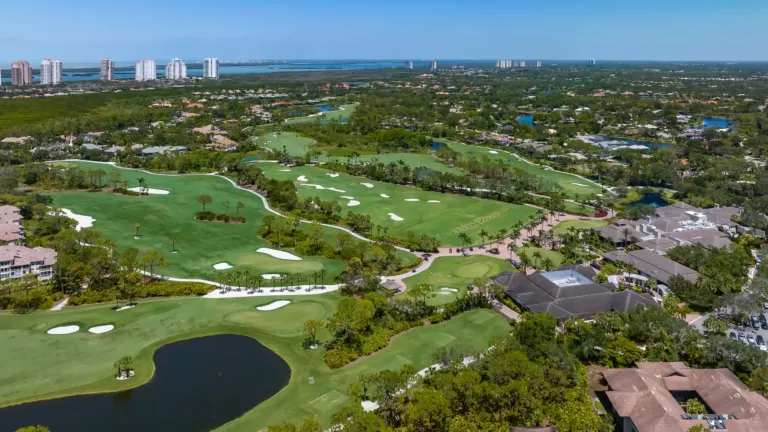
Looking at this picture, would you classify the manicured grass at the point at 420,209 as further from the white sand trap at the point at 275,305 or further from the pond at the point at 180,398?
the pond at the point at 180,398

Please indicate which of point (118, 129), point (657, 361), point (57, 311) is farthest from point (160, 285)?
point (118, 129)

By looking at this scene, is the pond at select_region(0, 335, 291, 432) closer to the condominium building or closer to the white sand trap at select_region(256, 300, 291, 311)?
the white sand trap at select_region(256, 300, 291, 311)

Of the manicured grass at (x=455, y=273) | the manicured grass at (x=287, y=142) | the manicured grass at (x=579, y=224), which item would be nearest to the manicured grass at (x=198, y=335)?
the manicured grass at (x=455, y=273)

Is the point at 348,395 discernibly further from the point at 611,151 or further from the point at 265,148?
the point at 611,151

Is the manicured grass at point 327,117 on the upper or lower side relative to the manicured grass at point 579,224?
upper

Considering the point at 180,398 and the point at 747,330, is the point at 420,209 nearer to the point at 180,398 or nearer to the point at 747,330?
the point at 747,330
